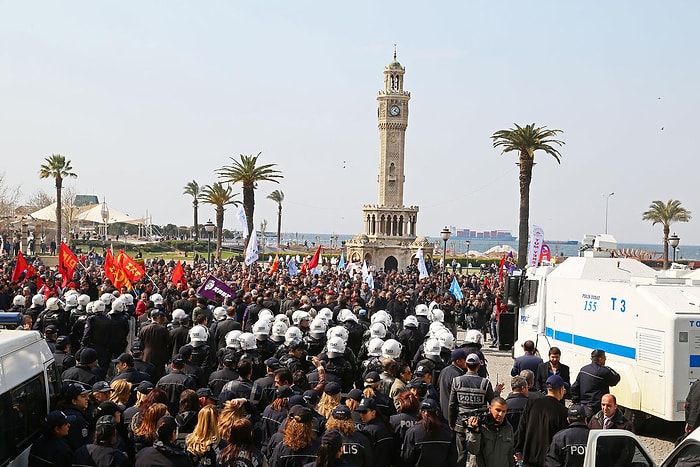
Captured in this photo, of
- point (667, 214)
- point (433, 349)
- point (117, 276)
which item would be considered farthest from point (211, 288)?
point (667, 214)

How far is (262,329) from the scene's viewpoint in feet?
41.8

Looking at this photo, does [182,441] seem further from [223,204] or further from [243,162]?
[223,204]

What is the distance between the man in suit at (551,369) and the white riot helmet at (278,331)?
13.4ft

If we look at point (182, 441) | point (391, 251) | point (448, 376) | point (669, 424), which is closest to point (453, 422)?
point (448, 376)

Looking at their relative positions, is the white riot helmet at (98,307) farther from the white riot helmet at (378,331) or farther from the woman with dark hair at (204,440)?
the woman with dark hair at (204,440)

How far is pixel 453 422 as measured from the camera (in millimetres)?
9547

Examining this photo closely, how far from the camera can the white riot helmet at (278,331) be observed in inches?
528

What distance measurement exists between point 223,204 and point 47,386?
61721 mm

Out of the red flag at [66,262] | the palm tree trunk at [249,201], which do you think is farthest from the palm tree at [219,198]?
the red flag at [66,262]

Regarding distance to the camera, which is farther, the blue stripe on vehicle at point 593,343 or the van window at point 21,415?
the blue stripe on vehicle at point 593,343

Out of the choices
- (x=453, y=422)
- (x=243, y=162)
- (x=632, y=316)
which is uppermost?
(x=243, y=162)

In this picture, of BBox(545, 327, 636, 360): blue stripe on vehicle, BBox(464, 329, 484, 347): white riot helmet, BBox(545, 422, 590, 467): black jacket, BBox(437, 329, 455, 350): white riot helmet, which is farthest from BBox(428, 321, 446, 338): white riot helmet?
BBox(545, 422, 590, 467): black jacket

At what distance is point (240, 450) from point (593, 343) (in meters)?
9.62

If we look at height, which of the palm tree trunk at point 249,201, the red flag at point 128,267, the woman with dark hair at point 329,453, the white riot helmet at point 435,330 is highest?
the palm tree trunk at point 249,201
